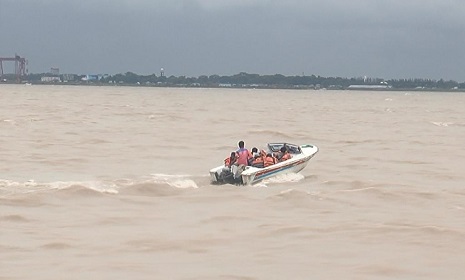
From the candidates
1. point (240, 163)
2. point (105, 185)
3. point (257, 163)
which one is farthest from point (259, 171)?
point (105, 185)

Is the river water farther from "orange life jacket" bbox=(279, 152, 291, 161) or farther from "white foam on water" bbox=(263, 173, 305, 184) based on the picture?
"orange life jacket" bbox=(279, 152, 291, 161)

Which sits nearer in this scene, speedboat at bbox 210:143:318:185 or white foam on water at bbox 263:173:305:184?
speedboat at bbox 210:143:318:185

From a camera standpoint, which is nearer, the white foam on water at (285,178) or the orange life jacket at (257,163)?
the orange life jacket at (257,163)

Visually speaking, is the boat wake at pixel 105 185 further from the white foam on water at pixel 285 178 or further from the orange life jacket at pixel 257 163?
the white foam on water at pixel 285 178

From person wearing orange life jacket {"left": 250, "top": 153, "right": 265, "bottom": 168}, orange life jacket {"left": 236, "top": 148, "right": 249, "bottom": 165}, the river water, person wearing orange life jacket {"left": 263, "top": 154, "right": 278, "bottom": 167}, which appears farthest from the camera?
person wearing orange life jacket {"left": 263, "top": 154, "right": 278, "bottom": 167}

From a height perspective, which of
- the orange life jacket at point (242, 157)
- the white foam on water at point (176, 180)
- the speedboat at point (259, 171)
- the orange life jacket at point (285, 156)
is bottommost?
the white foam on water at point (176, 180)

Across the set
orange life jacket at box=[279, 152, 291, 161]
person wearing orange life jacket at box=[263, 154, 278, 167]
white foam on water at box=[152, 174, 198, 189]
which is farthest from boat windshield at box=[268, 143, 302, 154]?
white foam on water at box=[152, 174, 198, 189]

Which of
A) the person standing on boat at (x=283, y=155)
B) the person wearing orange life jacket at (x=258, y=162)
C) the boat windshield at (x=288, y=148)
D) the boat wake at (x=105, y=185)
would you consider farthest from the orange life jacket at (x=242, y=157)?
the boat windshield at (x=288, y=148)

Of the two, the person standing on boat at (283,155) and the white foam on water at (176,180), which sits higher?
the person standing on boat at (283,155)

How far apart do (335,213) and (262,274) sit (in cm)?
677

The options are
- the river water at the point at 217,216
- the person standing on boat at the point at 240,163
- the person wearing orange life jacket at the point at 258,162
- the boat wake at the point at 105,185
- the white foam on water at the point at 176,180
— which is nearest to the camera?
the river water at the point at 217,216

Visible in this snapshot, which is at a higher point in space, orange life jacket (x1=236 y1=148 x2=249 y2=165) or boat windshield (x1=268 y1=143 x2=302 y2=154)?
orange life jacket (x1=236 y1=148 x2=249 y2=165)

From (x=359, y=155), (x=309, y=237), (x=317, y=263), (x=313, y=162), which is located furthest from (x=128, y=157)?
(x=317, y=263)

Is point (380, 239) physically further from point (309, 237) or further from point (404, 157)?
point (404, 157)
